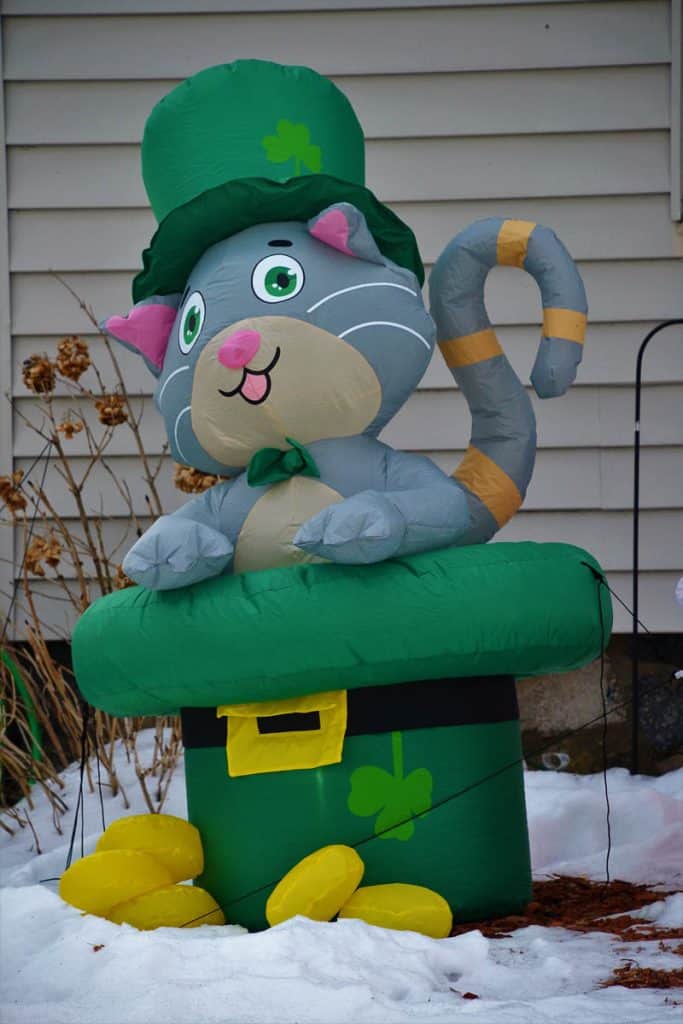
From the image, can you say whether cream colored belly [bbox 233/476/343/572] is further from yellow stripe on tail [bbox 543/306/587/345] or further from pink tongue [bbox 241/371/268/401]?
yellow stripe on tail [bbox 543/306/587/345]

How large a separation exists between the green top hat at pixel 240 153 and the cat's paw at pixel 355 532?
681 mm

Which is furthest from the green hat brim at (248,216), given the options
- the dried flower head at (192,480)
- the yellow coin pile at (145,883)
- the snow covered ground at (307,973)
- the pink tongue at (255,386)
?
the snow covered ground at (307,973)

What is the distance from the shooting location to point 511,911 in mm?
2639

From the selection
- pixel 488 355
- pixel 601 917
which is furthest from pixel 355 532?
pixel 601 917

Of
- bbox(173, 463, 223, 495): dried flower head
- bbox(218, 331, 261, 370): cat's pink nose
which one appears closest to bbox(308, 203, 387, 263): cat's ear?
bbox(218, 331, 261, 370): cat's pink nose

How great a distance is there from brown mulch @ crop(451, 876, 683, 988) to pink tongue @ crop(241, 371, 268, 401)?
109 centimetres

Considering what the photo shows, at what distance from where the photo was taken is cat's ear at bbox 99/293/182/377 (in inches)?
115

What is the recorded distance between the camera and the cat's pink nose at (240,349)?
263 cm

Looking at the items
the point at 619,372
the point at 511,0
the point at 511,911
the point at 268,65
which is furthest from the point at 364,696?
the point at 511,0

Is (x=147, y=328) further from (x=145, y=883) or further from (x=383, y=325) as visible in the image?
(x=145, y=883)

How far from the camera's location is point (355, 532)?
2.42m

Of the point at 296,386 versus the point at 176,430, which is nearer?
the point at 296,386

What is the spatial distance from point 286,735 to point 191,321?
881 mm

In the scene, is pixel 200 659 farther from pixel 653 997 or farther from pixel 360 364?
pixel 653 997
